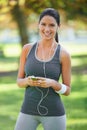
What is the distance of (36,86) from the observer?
4.65 meters

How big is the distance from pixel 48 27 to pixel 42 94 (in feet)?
1.92

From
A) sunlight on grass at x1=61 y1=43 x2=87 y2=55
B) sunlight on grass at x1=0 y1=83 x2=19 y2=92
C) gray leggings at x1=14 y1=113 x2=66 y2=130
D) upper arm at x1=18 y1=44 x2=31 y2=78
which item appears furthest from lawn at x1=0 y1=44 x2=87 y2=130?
sunlight on grass at x1=61 y1=43 x2=87 y2=55

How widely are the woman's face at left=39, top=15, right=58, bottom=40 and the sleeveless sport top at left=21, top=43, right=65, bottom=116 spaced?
0.16 meters

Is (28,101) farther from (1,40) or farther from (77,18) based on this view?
(1,40)

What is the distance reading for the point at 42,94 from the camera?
183 inches

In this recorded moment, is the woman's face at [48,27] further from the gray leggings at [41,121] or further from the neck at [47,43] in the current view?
the gray leggings at [41,121]

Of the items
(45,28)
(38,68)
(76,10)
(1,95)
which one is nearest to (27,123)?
(38,68)

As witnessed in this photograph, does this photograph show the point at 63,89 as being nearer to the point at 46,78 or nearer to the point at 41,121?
the point at 46,78

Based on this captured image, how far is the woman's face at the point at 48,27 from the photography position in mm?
4754

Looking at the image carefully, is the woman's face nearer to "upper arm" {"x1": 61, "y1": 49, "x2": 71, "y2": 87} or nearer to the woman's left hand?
"upper arm" {"x1": 61, "y1": 49, "x2": 71, "y2": 87}

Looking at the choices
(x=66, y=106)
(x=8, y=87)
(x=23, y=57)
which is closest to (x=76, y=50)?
(x=8, y=87)

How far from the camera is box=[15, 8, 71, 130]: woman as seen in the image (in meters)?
4.67

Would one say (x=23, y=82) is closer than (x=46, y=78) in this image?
No

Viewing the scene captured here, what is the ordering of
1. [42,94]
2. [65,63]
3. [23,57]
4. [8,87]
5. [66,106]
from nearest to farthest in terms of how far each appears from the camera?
[42,94] < [65,63] < [23,57] < [66,106] < [8,87]
